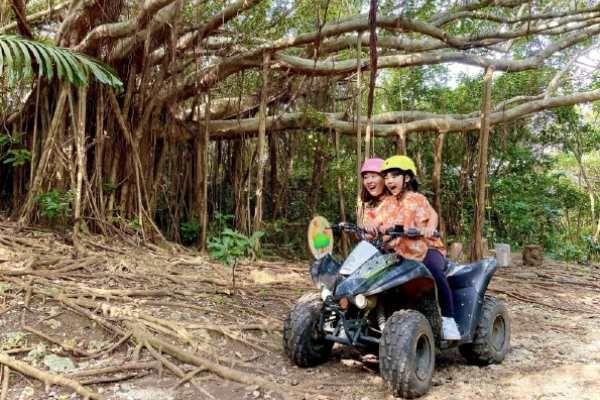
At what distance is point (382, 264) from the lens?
10.9ft

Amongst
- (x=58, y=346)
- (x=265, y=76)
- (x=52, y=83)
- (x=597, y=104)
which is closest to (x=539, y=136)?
(x=597, y=104)

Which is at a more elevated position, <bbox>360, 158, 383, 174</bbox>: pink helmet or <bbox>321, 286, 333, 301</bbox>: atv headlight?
<bbox>360, 158, 383, 174</bbox>: pink helmet

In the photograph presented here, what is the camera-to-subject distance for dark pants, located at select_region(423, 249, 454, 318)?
3.63 meters

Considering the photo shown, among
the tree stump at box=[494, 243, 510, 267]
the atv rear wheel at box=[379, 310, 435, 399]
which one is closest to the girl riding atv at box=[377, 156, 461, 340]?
the atv rear wheel at box=[379, 310, 435, 399]

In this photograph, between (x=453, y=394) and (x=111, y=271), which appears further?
(x=111, y=271)

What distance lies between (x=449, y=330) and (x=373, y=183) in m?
1.05

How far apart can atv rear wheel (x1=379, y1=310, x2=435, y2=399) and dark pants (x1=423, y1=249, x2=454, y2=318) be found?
0.38m

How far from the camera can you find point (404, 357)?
3.13 m

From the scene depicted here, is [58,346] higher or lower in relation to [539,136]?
lower

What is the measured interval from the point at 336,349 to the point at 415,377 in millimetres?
1090

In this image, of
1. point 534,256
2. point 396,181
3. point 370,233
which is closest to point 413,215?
point 396,181

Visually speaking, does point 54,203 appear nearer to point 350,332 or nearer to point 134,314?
point 134,314

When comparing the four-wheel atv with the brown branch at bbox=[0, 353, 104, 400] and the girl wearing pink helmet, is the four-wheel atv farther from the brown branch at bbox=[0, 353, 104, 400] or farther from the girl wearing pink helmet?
the brown branch at bbox=[0, 353, 104, 400]

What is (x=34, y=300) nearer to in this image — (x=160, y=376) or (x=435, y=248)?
(x=160, y=376)
